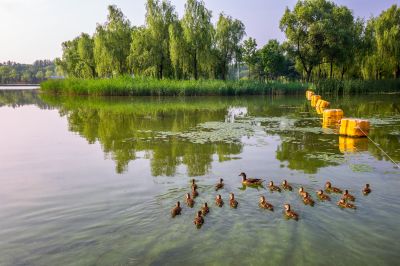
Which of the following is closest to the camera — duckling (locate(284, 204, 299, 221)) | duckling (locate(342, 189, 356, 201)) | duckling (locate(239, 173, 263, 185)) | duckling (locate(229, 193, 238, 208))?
duckling (locate(284, 204, 299, 221))

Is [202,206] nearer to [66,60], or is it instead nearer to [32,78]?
[66,60]

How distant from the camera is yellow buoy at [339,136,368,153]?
12439mm

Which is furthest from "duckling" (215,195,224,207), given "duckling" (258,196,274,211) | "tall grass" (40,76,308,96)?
"tall grass" (40,76,308,96)

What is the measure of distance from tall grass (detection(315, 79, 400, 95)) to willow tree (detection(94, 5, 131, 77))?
26012 mm

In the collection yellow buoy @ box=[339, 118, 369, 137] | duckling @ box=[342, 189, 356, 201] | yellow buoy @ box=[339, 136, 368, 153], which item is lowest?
duckling @ box=[342, 189, 356, 201]

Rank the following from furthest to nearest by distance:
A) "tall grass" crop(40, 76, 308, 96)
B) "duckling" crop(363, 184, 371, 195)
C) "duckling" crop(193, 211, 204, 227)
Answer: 1. "tall grass" crop(40, 76, 308, 96)
2. "duckling" crop(363, 184, 371, 195)
3. "duckling" crop(193, 211, 204, 227)

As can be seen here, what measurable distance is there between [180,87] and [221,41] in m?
11.9

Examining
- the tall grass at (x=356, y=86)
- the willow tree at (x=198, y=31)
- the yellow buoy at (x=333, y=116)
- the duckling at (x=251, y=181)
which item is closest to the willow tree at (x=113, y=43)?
the willow tree at (x=198, y=31)

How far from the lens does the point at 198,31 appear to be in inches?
1751

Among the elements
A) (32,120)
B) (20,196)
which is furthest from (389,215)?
(32,120)

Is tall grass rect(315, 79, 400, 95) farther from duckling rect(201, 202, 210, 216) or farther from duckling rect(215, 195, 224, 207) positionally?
duckling rect(201, 202, 210, 216)

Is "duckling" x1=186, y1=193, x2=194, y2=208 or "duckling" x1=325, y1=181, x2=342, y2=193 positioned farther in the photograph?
"duckling" x1=325, y1=181, x2=342, y2=193

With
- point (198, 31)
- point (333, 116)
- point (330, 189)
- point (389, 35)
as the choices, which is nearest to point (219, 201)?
point (330, 189)

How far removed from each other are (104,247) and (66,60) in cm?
7414
